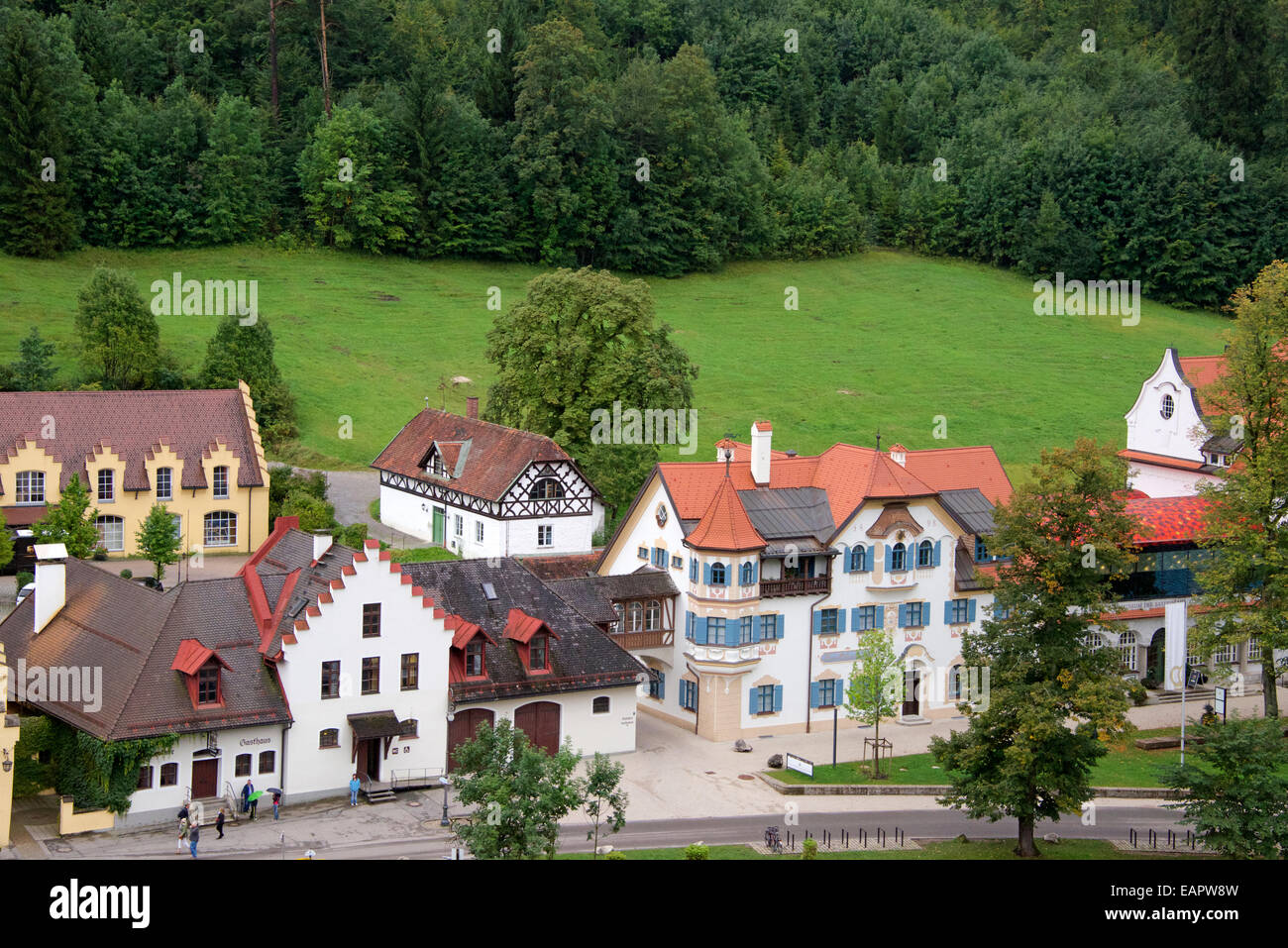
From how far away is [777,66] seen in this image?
153m

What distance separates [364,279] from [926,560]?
64937 millimetres

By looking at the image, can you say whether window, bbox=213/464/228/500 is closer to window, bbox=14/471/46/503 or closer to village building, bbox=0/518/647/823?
window, bbox=14/471/46/503

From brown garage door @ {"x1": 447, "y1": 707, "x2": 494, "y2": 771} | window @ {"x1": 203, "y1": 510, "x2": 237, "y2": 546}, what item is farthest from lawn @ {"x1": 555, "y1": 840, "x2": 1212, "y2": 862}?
window @ {"x1": 203, "y1": 510, "x2": 237, "y2": 546}

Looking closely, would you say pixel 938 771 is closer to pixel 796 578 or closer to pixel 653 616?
pixel 796 578

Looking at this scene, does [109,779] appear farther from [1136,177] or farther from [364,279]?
[1136,177]

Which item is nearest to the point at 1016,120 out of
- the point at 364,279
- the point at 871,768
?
the point at 364,279

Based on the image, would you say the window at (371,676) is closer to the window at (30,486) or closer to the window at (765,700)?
the window at (765,700)

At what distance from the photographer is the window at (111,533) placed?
68062mm

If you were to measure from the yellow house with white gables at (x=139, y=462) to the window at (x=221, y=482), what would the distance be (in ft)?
0.14

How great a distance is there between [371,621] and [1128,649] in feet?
104

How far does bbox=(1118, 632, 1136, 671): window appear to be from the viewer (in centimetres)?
6388

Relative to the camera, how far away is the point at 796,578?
5800cm

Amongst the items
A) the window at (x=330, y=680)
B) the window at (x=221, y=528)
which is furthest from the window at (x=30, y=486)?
the window at (x=330, y=680)

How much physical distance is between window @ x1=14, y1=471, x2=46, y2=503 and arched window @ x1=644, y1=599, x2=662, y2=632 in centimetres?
2685
